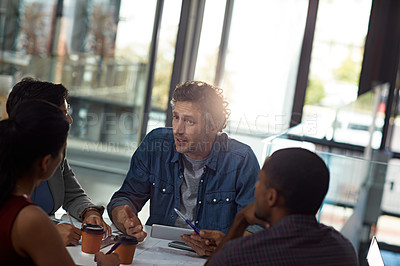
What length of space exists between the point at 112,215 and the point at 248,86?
4212mm

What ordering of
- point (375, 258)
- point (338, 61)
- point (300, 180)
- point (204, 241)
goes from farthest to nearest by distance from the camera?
point (338, 61) < point (375, 258) < point (204, 241) < point (300, 180)

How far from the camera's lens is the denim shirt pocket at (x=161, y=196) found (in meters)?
2.18

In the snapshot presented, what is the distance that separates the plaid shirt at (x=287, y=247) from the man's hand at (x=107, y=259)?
13.5 inches

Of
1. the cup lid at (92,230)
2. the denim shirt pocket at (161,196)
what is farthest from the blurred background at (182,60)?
the cup lid at (92,230)

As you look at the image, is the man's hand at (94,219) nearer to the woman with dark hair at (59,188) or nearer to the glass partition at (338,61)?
the woman with dark hair at (59,188)

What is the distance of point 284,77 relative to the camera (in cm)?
596

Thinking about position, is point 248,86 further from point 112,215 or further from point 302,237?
point 302,237

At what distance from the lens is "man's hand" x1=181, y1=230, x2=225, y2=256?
1.65 m

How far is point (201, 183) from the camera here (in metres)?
2.15

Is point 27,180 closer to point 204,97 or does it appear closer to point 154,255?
point 154,255

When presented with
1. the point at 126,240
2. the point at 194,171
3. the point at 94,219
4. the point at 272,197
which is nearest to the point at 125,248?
the point at 126,240

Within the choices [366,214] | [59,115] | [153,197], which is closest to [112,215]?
[153,197]

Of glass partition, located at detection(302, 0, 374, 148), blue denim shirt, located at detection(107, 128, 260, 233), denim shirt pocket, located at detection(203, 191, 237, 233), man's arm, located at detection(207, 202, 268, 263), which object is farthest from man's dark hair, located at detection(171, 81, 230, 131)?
glass partition, located at detection(302, 0, 374, 148)

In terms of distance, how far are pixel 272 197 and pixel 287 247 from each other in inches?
5.7
